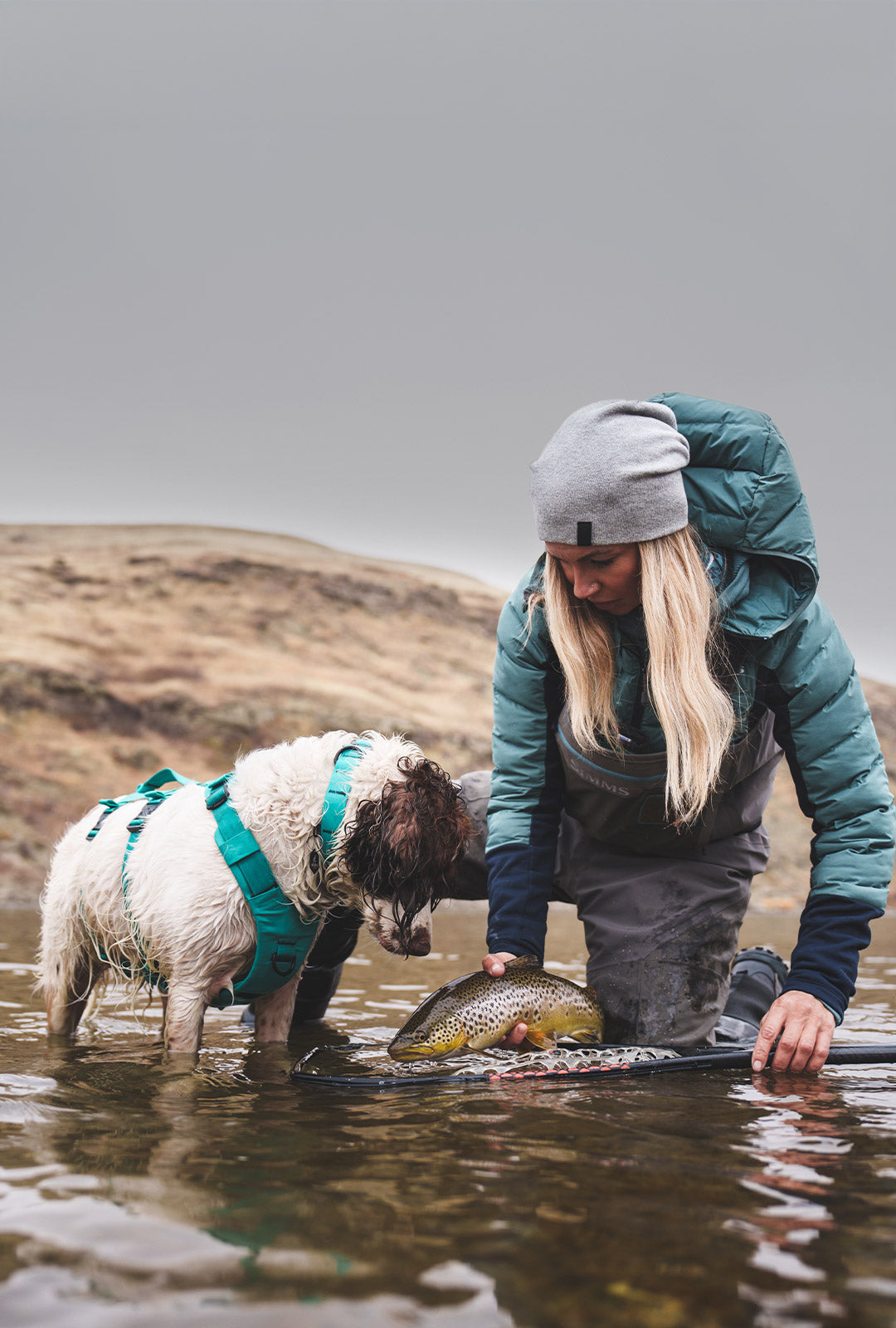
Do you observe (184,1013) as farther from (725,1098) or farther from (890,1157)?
(890,1157)

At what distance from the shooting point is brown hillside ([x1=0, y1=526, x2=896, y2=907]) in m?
17.0

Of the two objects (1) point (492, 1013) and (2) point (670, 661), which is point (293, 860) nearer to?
(1) point (492, 1013)

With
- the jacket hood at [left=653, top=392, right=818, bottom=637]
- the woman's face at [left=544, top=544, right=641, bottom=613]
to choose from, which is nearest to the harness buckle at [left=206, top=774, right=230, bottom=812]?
the woman's face at [left=544, top=544, right=641, bottom=613]

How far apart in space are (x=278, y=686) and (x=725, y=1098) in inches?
695

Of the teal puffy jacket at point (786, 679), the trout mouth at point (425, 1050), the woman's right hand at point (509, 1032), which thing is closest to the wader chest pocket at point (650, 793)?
the teal puffy jacket at point (786, 679)

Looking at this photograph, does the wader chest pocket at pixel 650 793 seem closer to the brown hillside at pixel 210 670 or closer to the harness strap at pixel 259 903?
the harness strap at pixel 259 903

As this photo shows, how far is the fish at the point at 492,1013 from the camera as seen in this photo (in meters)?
3.48

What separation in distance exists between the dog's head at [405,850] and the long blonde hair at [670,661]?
1.82 ft

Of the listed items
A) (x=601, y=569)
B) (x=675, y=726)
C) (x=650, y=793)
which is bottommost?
(x=650, y=793)

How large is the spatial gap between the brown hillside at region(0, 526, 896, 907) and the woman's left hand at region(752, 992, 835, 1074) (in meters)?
10.4

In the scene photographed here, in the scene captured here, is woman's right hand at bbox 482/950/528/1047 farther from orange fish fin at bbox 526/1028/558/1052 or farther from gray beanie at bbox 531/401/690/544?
gray beanie at bbox 531/401/690/544

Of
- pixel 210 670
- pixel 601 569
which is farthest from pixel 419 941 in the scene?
pixel 210 670

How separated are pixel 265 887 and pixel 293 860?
13 cm

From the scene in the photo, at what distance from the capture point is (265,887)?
12.4 ft
